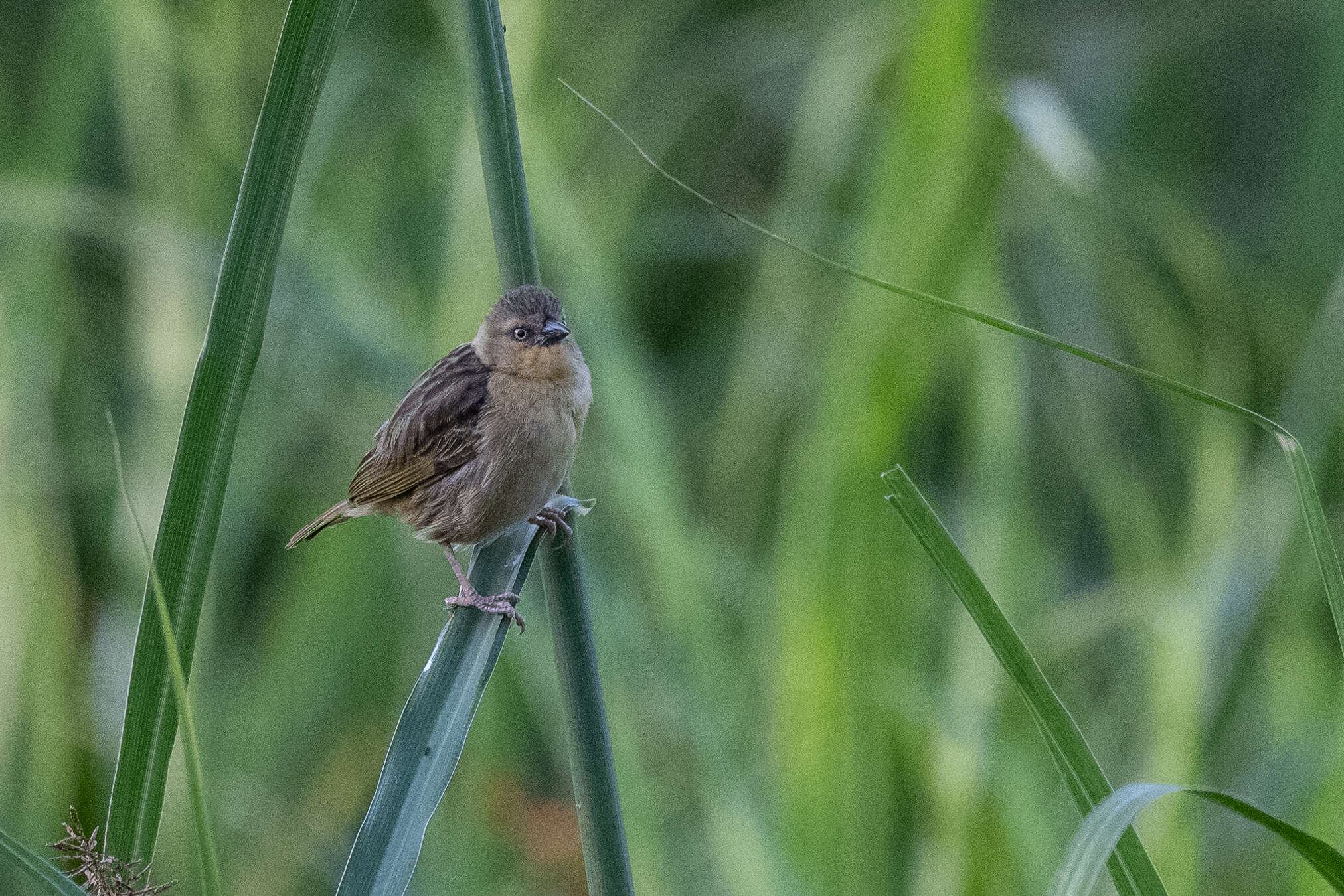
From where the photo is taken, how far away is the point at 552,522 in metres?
1.76

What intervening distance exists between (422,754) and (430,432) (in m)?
1.15

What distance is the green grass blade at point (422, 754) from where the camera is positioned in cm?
116

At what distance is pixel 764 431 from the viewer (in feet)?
11.4

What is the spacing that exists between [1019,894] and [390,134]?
102 inches

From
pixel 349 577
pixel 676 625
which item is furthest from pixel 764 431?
pixel 676 625

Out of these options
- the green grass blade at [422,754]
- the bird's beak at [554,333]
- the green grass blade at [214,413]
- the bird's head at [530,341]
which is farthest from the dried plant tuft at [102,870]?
the bird's beak at [554,333]

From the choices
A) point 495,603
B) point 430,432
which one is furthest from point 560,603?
point 430,432

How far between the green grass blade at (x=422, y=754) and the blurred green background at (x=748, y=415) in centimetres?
56

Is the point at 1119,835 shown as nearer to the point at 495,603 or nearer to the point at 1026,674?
the point at 1026,674

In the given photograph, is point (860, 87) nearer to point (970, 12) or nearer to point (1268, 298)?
point (1268, 298)

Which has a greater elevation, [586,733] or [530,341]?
[530,341]

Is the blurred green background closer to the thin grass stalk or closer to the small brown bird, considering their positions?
the small brown bird

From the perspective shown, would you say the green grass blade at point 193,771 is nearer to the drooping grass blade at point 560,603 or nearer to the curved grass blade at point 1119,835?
the drooping grass blade at point 560,603

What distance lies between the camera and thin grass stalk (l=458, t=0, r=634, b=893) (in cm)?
132
